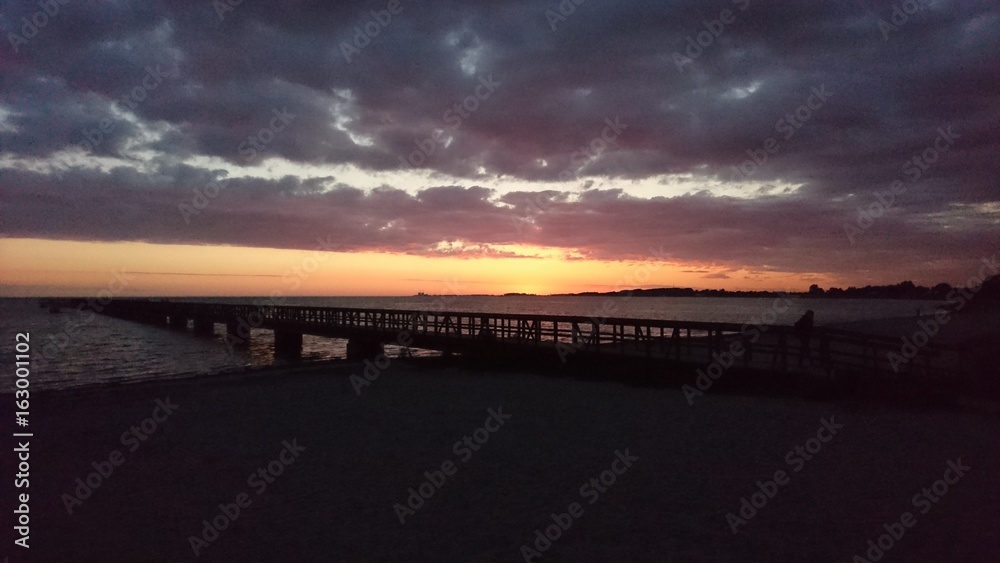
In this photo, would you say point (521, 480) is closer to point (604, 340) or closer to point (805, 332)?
point (805, 332)

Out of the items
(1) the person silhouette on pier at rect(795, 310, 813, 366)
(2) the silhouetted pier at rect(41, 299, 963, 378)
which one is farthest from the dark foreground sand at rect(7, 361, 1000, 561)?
(1) the person silhouette on pier at rect(795, 310, 813, 366)

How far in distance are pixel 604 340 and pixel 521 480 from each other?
18946 mm

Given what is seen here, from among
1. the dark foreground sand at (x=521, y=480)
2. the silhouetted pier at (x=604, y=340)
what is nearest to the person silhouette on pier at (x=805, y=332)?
the silhouetted pier at (x=604, y=340)

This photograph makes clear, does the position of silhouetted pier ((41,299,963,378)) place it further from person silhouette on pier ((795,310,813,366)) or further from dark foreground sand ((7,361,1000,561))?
dark foreground sand ((7,361,1000,561))

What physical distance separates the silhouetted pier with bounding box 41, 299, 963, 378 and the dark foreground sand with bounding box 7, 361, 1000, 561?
191 centimetres

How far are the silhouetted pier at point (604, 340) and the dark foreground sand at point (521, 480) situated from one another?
1.91 meters

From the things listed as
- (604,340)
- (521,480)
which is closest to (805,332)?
(521,480)

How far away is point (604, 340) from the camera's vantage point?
26562 mm

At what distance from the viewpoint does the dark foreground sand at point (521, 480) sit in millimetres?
6086

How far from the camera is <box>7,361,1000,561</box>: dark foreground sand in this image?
20.0 feet

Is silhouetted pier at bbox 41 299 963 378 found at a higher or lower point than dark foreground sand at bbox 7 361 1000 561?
higher

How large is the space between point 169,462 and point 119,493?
4.68 feet

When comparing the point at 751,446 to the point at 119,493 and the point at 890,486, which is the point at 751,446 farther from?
the point at 119,493

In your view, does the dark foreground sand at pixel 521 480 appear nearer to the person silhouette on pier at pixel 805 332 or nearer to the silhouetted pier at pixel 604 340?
the silhouetted pier at pixel 604 340
